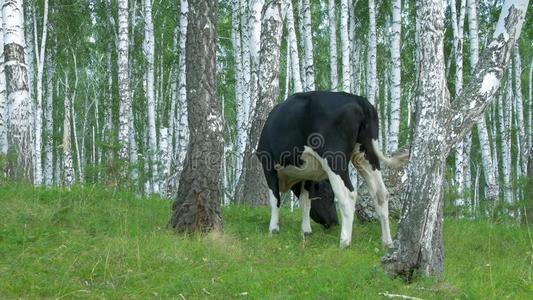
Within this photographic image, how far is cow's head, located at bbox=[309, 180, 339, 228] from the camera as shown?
9414 millimetres

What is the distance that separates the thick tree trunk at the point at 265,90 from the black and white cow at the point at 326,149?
2377 millimetres

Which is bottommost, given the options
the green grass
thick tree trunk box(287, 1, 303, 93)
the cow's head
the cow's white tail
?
the green grass

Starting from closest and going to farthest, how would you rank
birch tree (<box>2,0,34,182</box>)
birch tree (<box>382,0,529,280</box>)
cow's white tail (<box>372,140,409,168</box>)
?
1. birch tree (<box>382,0,529,280</box>)
2. cow's white tail (<box>372,140,409,168</box>)
3. birch tree (<box>2,0,34,182</box>)

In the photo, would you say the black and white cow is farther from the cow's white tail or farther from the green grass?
the green grass

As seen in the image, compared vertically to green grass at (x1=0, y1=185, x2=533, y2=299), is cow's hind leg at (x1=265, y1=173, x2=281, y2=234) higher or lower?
higher

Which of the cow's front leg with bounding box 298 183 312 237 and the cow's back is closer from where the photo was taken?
the cow's back

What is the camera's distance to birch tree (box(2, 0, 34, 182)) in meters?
10.4

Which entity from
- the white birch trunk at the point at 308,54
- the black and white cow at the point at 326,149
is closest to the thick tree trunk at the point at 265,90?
the black and white cow at the point at 326,149

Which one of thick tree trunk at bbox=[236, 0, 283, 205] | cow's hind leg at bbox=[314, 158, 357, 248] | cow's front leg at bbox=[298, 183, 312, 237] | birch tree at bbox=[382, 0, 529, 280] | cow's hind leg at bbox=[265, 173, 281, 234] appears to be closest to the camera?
birch tree at bbox=[382, 0, 529, 280]

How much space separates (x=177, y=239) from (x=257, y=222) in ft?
8.56

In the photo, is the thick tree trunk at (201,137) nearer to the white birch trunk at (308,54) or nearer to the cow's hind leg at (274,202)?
the cow's hind leg at (274,202)

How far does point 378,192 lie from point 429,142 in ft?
8.16

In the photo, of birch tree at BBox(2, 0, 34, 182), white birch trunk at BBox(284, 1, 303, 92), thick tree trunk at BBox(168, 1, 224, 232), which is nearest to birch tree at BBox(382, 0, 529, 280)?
thick tree trunk at BBox(168, 1, 224, 232)

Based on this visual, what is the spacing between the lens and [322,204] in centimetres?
945
